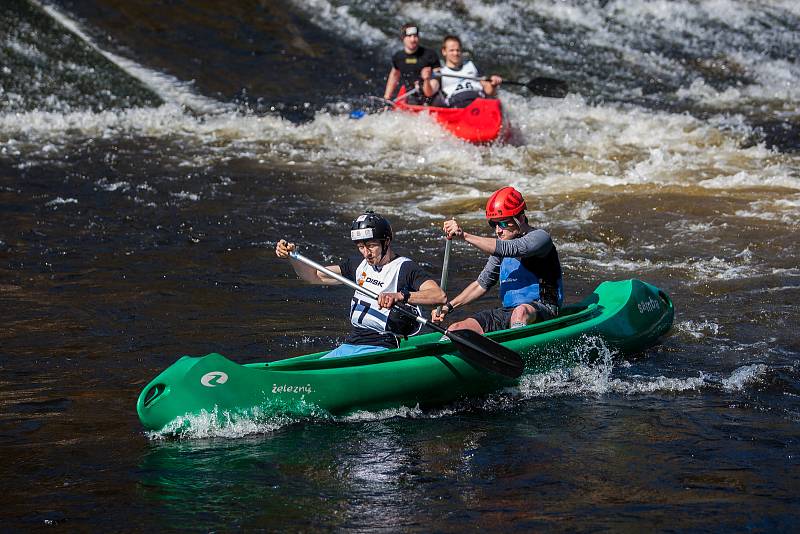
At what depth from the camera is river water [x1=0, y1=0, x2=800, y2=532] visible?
201 inches

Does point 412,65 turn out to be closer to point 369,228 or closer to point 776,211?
point 776,211

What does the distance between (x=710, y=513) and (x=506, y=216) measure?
8.03ft

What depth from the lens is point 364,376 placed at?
602 centimetres

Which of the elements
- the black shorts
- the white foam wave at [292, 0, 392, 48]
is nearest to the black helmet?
the black shorts

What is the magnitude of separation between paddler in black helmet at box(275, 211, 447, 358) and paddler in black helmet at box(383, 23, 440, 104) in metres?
8.00

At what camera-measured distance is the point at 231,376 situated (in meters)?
5.66

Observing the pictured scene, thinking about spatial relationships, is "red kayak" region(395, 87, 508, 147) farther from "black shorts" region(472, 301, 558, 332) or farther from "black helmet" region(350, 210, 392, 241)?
"black helmet" region(350, 210, 392, 241)

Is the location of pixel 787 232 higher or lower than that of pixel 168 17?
lower

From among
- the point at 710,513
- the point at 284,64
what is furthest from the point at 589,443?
the point at 284,64

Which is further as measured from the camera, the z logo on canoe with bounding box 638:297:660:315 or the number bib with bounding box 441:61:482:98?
the number bib with bounding box 441:61:482:98

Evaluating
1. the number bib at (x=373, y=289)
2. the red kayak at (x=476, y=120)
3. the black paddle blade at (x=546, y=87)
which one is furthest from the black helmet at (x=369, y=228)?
the black paddle blade at (x=546, y=87)

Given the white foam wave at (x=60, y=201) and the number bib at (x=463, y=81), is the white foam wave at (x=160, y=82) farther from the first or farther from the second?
the white foam wave at (x=60, y=201)

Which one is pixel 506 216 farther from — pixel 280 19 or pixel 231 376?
pixel 280 19

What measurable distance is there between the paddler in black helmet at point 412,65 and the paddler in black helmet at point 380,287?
8.00 metres
